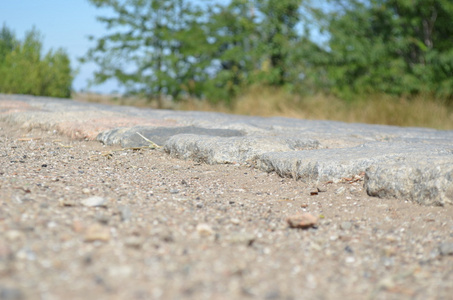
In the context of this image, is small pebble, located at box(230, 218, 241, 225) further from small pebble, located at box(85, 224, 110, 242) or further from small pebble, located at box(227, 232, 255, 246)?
small pebble, located at box(85, 224, 110, 242)

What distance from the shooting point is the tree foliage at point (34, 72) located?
930cm

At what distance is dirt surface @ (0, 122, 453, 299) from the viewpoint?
1.02m

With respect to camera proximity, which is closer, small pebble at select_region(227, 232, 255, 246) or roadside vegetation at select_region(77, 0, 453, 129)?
small pebble at select_region(227, 232, 255, 246)

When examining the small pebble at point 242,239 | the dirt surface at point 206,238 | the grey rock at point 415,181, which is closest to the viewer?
the dirt surface at point 206,238

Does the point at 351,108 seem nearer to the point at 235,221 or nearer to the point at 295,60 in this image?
the point at 295,60

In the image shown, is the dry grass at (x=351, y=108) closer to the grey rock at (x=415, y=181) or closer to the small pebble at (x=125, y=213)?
the grey rock at (x=415, y=181)

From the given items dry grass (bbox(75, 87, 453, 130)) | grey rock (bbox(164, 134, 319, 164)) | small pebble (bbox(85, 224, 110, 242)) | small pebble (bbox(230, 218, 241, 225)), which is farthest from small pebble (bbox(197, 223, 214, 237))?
dry grass (bbox(75, 87, 453, 130))

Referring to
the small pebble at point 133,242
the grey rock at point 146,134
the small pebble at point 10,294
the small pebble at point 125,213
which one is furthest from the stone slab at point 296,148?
the small pebble at point 10,294

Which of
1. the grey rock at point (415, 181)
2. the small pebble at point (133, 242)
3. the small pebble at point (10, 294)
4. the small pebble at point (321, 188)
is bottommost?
the small pebble at point (10, 294)

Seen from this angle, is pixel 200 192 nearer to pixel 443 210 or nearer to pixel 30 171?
pixel 30 171

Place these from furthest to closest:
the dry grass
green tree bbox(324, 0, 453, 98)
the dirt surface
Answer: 1. green tree bbox(324, 0, 453, 98)
2. the dry grass
3. the dirt surface

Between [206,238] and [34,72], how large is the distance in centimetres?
897

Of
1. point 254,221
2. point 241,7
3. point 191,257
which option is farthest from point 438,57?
point 191,257

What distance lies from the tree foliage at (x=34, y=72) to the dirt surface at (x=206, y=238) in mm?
7702
